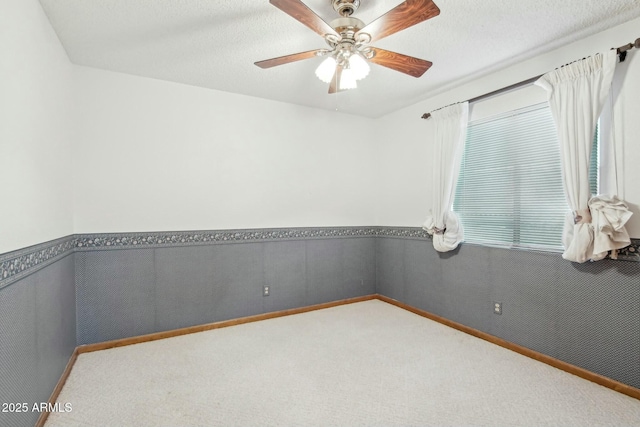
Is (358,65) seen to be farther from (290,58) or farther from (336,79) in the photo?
(290,58)

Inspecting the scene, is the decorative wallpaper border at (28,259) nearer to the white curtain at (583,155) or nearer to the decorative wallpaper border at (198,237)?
the decorative wallpaper border at (198,237)

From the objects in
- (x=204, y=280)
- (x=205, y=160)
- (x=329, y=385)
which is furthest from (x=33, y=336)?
(x=205, y=160)

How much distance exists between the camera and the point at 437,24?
2.28 meters

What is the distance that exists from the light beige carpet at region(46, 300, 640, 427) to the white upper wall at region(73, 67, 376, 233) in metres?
1.28

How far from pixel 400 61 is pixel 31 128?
2297mm

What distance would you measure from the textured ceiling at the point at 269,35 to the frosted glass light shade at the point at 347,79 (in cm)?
35

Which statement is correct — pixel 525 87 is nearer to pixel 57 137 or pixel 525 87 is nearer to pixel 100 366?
pixel 57 137

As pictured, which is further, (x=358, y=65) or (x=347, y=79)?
(x=347, y=79)

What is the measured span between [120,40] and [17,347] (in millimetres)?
2194

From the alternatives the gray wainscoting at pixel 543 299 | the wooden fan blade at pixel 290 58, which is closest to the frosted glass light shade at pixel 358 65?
the wooden fan blade at pixel 290 58

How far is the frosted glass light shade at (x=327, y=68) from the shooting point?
2.17m

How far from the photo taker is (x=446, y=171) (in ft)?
11.4

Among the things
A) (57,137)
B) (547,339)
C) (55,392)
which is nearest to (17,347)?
(55,392)

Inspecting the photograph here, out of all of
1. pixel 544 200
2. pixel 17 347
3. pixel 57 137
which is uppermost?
pixel 57 137
